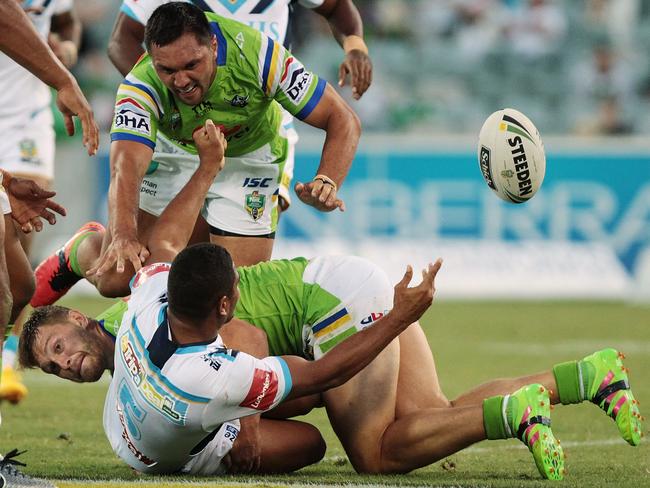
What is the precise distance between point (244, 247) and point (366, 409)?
2092 mm

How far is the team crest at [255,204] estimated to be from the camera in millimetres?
7387

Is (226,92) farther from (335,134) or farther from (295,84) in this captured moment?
(335,134)

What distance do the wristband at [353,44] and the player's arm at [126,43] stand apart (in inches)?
49.1

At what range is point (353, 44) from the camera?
7562mm

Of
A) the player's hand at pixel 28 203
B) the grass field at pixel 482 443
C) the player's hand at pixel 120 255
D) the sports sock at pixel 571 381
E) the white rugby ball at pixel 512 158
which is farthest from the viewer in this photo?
the white rugby ball at pixel 512 158

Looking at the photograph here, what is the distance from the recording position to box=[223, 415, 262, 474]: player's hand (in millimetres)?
5449

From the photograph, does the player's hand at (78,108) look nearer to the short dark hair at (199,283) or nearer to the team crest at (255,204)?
the short dark hair at (199,283)

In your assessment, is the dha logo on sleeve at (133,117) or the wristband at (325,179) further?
the dha logo on sleeve at (133,117)

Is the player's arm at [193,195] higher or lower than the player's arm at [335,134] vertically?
lower

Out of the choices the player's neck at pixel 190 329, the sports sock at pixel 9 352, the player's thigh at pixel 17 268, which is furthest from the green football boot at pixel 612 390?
the sports sock at pixel 9 352

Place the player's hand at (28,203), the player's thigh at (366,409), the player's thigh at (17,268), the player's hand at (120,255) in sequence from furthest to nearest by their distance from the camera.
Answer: the player's thigh at (17,268), the player's hand at (28,203), the player's thigh at (366,409), the player's hand at (120,255)

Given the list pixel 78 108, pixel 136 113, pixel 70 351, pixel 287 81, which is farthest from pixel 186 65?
pixel 70 351

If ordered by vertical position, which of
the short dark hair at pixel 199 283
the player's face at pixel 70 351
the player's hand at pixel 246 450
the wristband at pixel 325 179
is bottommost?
the player's hand at pixel 246 450

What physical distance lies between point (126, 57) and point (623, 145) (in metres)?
8.74
